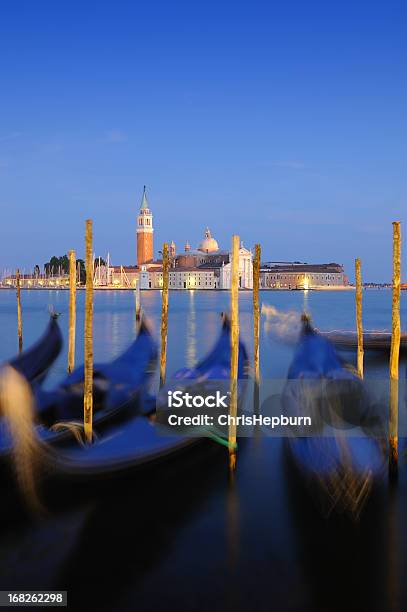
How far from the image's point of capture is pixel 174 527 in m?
4.04

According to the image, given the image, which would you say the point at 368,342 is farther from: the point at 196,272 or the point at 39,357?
the point at 196,272

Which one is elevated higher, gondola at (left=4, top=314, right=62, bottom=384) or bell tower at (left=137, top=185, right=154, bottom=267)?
bell tower at (left=137, top=185, right=154, bottom=267)

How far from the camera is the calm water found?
329cm

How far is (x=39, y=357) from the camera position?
28.6 feet

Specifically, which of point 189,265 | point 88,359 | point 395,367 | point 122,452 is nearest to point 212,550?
point 122,452

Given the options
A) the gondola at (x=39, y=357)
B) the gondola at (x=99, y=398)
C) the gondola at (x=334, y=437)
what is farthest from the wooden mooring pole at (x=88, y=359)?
the gondola at (x=39, y=357)

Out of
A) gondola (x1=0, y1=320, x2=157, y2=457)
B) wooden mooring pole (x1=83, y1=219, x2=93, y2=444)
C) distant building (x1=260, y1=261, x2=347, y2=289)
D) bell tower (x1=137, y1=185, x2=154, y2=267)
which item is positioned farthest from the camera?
distant building (x1=260, y1=261, x2=347, y2=289)

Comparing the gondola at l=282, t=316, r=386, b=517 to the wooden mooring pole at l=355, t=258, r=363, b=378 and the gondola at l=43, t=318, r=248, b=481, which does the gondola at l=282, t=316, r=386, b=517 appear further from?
the wooden mooring pole at l=355, t=258, r=363, b=378

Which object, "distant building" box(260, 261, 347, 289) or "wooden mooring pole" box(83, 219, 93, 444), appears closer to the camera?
"wooden mooring pole" box(83, 219, 93, 444)

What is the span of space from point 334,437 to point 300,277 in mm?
84202

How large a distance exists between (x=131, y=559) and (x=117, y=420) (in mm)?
2757

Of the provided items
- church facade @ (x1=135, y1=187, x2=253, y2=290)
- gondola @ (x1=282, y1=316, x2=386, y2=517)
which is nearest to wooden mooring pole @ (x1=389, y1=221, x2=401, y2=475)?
gondola @ (x1=282, y1=316, x2=386, y2=517)

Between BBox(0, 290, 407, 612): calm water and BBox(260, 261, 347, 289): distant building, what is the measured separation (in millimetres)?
83156

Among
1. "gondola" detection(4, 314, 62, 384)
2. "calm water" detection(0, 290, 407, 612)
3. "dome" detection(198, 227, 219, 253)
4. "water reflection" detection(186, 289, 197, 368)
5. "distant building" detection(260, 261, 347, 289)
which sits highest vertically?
"dome" detection(198, 227, 219, 253)
